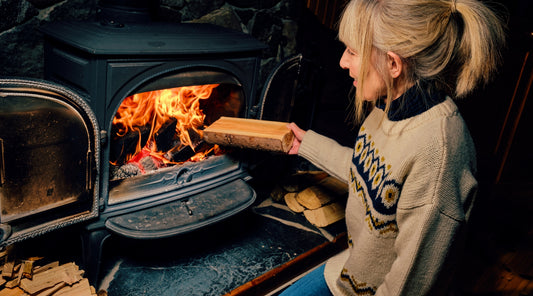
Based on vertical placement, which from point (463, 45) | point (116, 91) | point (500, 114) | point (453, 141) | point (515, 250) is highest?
point (463, 45)

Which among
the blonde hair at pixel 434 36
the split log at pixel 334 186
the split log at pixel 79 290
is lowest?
the split log at pixel 79 290

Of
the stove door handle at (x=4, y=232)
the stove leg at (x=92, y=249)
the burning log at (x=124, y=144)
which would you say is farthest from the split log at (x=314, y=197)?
the stove door handle at (x=4, y=232)

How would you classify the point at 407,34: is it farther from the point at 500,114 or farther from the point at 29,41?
the point at 500,114

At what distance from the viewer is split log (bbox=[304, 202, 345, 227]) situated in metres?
2.39

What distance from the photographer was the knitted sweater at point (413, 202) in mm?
1028

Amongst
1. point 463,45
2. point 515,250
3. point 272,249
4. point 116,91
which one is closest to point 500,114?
point 515,250

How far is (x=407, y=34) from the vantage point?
105 centimetres

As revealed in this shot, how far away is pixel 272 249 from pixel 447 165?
1299 mm

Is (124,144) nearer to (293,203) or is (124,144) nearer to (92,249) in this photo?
(92,249)

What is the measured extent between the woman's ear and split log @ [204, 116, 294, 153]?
63cm

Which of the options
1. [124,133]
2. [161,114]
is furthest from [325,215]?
[124,133]

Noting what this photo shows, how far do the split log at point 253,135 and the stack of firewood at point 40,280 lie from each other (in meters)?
0.78

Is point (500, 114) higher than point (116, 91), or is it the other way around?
point (116, 91)

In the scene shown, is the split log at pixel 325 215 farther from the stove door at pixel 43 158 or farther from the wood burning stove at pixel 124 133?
the stove door at pixel 43 158
